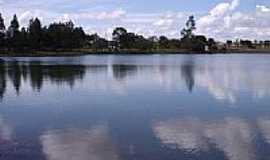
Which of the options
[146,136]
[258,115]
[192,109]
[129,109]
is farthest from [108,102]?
[146,136]

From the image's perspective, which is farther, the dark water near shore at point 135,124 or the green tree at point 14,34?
the green tree at point 14,34

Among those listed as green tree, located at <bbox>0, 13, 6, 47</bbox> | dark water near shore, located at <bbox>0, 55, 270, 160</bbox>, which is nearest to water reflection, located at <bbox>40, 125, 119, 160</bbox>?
dark water near shore, located at <bbox>0, 55, 270, 160</bbox>

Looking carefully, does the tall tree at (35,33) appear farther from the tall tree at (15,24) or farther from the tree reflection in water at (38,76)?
the tree reflection in water at (38,76)

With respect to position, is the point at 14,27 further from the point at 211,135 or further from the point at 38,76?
the point at 211,135

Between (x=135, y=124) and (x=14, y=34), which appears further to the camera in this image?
(x=14, y=34)

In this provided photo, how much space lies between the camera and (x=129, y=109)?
26359 mm

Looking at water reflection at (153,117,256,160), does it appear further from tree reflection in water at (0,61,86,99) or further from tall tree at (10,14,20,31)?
tall tree at (10,14,20,31)

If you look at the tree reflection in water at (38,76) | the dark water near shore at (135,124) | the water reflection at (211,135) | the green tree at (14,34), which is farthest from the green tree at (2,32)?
the water reflection at (211,135)

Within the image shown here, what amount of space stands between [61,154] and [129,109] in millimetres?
10788

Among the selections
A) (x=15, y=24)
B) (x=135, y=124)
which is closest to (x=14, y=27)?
(x=15, y=24)

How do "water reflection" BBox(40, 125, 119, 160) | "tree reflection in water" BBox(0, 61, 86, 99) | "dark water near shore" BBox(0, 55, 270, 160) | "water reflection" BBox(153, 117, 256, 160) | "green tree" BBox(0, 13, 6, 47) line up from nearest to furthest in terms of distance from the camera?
"water reflection" BBox(40, 125, 119, 160)
"dark water near shore" BBox(0, 55, 270, 160)
"water reflection" BBox(153, 117, 256, 160)
"tree reflection in water" BBox(0, 61, 86, 99)
"green tree" BBox(0, 13, 6, 47)

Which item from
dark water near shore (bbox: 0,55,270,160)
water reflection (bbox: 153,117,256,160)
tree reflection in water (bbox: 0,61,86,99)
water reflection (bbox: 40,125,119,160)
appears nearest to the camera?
water reflection (bbox: 40,125,119,160)

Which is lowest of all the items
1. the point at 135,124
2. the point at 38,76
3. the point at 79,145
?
the point at 38,76

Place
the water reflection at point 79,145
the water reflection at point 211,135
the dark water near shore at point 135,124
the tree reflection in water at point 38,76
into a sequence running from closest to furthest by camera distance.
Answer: the water reflection at point 79,145, the dark water near shore at point 135,124, the water reflection at point 211,135, the tree reflection in water at point 38,76
